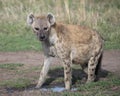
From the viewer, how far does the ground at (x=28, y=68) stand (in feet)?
24.1

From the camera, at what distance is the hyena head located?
7070mm

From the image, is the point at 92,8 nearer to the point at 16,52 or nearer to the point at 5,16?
the point at 5,16

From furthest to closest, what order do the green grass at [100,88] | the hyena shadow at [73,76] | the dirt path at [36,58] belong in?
the dirt path at [36,58], the hyena shadow at [73,76], the green grass at [100,88]

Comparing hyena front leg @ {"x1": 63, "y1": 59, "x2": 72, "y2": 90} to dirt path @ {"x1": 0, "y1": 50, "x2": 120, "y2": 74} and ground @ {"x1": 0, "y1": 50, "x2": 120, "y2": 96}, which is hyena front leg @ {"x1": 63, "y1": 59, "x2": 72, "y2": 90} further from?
dirt path @ {"x1": 0, "y1": 50, "x2": 120, "y2": 74}

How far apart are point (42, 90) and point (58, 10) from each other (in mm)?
5808

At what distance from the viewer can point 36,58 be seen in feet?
30.9

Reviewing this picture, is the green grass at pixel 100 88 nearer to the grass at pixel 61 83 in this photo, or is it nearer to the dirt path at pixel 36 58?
the grass at pixel 61 83

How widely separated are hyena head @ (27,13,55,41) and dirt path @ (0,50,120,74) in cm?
178

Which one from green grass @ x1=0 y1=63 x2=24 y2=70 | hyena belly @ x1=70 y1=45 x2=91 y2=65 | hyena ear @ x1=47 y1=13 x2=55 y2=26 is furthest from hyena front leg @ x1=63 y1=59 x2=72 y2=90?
green grass @ x1=0 y1=63 x2=24 y2=70

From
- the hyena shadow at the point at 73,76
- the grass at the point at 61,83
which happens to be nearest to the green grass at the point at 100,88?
the grass at the point at 61,83

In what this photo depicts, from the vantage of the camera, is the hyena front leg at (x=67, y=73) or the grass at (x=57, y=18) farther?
the grass at (x=57, y=18)

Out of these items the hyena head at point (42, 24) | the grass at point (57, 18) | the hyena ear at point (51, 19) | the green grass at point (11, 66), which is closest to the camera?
the hyena head at point (42, 24)

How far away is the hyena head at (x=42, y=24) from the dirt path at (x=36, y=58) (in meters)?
1.78

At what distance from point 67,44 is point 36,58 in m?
2.30
